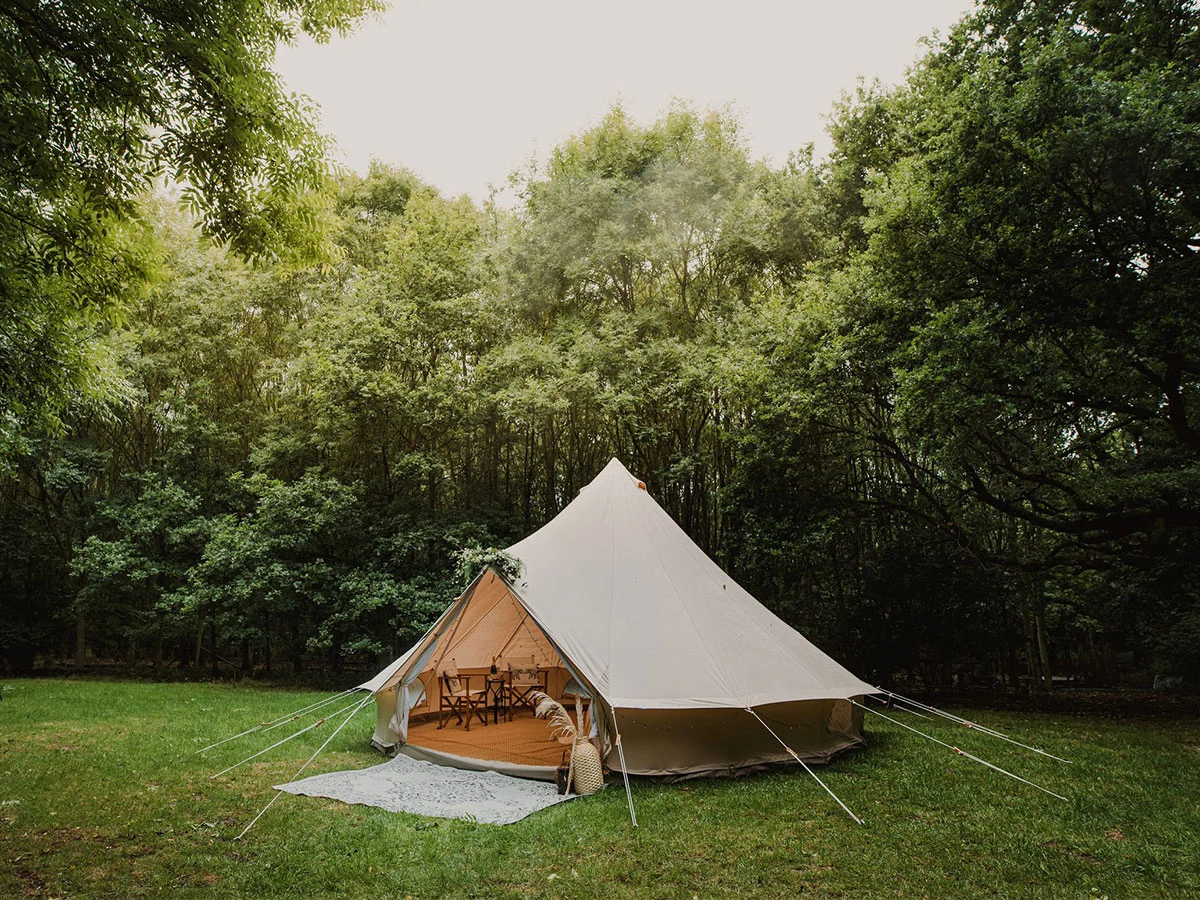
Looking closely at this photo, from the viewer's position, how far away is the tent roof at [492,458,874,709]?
227 inches

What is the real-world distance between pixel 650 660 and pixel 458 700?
141 inches

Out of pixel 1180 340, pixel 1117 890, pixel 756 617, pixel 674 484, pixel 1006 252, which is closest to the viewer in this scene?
pixel 1117 890

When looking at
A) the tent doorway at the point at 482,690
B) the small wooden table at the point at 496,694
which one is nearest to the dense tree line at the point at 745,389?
the tent doorway at the point at 482,690

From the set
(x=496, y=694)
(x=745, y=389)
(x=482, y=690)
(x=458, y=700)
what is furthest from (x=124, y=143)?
(x=745, y=389)

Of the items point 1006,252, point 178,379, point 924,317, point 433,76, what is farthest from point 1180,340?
point 178,379

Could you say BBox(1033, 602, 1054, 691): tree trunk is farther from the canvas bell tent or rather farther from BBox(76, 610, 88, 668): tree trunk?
BBox(76, 610, 88, 668): tree trunk

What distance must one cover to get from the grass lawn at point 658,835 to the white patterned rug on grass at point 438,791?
7.8 inches

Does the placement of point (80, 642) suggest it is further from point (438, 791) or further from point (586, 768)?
point (586, 768)

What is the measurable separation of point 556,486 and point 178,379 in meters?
9.05

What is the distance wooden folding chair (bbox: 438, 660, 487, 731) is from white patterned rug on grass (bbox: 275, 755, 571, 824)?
2.09 metres

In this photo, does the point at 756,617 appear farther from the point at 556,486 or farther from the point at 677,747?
the point at 556,486

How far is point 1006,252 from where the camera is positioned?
7.48 metres

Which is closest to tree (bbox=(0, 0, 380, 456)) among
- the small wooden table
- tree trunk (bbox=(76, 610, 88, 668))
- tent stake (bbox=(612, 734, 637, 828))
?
tent stake (bbox=(612, 734, 637, 828))

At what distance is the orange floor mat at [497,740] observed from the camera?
21.7ft
